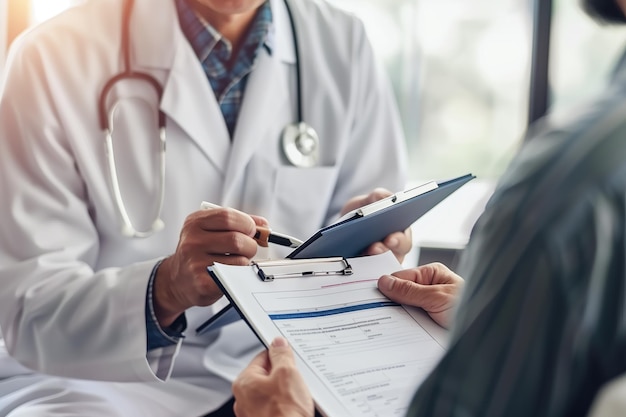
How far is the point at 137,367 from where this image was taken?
3.21ft

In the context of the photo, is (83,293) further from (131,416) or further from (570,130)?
(570,130)

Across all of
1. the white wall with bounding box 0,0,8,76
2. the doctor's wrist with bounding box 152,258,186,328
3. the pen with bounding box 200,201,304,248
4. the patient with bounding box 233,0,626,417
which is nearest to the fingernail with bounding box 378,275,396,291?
the pen with bounding box 200,201,304,248

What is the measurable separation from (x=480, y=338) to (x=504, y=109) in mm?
2935

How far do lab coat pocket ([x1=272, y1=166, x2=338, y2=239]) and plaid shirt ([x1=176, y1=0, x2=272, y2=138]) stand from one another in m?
0.11

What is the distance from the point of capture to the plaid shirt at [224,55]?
1.18m

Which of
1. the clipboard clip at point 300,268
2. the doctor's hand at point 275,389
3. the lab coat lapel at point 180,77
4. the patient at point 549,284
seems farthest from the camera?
the lab coat lapel at point 180,77

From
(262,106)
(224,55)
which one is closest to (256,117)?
(262,106)

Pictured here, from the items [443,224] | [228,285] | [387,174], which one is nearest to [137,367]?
[228,285]

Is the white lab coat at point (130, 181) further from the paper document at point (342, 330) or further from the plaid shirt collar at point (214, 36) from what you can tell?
the paper document at point (342, 330)

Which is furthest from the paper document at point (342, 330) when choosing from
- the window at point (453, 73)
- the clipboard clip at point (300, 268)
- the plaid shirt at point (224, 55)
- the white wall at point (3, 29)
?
the window at point (453, 73)

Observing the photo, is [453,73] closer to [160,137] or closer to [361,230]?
[160,137]

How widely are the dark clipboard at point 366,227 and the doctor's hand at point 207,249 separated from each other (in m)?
0.07

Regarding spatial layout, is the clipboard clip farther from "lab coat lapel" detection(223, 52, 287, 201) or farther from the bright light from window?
the bright light from window

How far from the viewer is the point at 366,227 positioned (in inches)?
33.9
